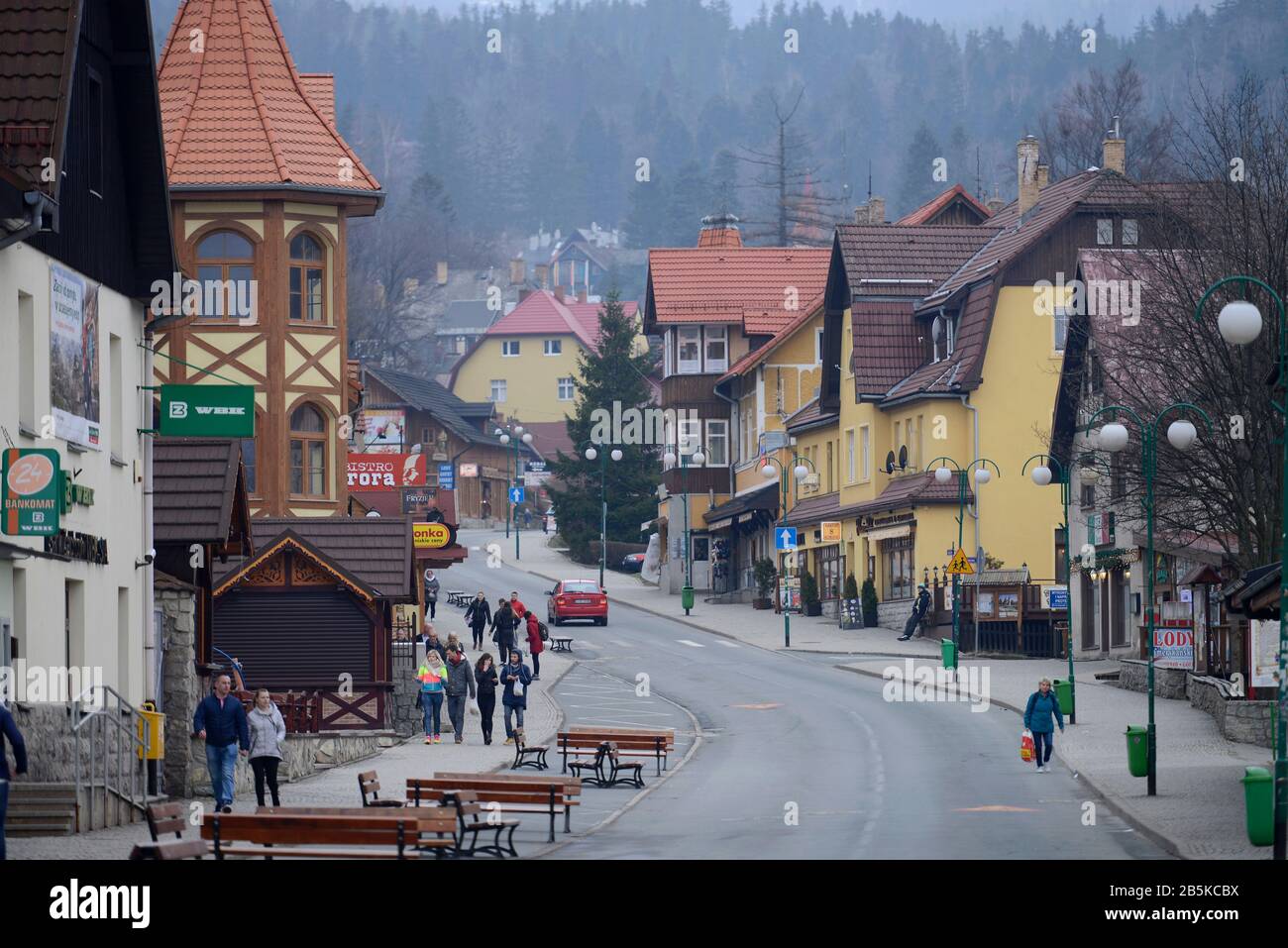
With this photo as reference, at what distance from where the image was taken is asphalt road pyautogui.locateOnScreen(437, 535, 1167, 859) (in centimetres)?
2259

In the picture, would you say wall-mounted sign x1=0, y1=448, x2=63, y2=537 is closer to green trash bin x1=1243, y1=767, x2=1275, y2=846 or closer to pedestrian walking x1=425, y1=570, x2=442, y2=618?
green trash bin x1=1243, y1=767, x2=1275, y2=846

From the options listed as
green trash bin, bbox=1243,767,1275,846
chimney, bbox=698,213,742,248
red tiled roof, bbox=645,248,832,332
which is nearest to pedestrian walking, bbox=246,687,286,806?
green trash bin, bbox=1243,767,1275,846

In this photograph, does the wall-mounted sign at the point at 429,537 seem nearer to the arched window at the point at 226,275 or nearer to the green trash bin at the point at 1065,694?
the arched window at the point at 226,275

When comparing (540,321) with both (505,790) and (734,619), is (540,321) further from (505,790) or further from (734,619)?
(505,790)

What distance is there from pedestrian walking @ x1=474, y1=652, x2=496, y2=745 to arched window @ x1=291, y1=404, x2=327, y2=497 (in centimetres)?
711

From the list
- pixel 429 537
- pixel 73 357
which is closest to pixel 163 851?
pixel 73 357

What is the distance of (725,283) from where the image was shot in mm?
83500

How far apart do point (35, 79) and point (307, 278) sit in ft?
63.7

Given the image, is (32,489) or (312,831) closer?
(312,831)

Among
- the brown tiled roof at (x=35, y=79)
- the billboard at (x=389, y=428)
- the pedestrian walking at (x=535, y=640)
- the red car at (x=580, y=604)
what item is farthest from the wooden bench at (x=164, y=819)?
the billboard at (x=389, y=428)

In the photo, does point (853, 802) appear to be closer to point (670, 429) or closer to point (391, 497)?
point (391, 497)

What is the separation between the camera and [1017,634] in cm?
5497

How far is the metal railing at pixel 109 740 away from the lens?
22.6 metres

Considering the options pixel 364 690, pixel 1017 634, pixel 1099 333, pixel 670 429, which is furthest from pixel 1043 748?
pixel 670 429
